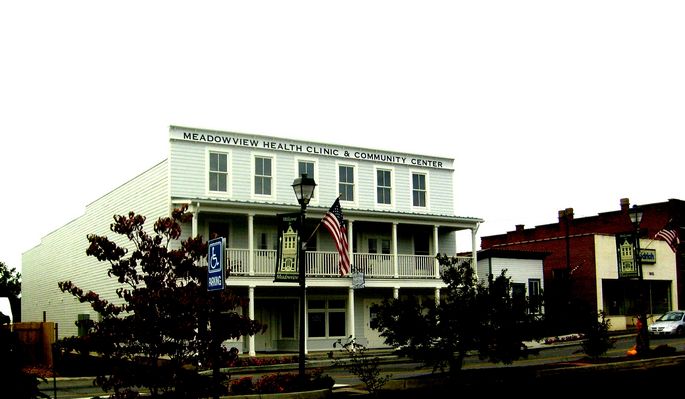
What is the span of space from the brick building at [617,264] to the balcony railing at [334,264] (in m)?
10.0

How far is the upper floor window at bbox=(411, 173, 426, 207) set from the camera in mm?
38469

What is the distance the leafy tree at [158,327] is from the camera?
1184 cm

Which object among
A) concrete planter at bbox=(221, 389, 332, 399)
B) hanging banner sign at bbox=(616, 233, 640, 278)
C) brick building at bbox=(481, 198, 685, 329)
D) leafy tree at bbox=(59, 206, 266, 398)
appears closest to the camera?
leafy tree at bbox=(59, 206, 266, 398)

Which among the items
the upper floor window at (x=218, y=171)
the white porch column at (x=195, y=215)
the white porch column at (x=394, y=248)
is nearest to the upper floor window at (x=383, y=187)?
the white porch column at (x=394, y=248)

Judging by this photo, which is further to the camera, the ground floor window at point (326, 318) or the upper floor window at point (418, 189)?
the upper floor window at point (418, 189)

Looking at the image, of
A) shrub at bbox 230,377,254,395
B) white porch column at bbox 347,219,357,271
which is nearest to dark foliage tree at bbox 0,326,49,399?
shrub at bbox 230,377,254,395

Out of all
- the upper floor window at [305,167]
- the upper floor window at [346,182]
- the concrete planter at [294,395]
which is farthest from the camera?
the upper floor window at [346,182]

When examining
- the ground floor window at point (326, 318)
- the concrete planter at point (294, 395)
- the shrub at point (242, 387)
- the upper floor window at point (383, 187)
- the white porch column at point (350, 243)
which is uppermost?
the upper floor window at point (383, 187)

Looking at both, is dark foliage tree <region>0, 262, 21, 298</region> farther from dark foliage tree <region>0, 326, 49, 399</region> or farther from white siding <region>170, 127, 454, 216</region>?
dark foliage tree <region>0, 326, 49, 399</region>

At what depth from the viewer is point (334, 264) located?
34.7 meters

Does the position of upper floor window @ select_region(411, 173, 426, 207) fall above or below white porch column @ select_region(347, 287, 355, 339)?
above

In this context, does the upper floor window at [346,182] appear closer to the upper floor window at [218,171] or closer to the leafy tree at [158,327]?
the upper floor window at [218,171]

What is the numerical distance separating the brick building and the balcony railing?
1003cm

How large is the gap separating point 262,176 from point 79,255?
1408cm
